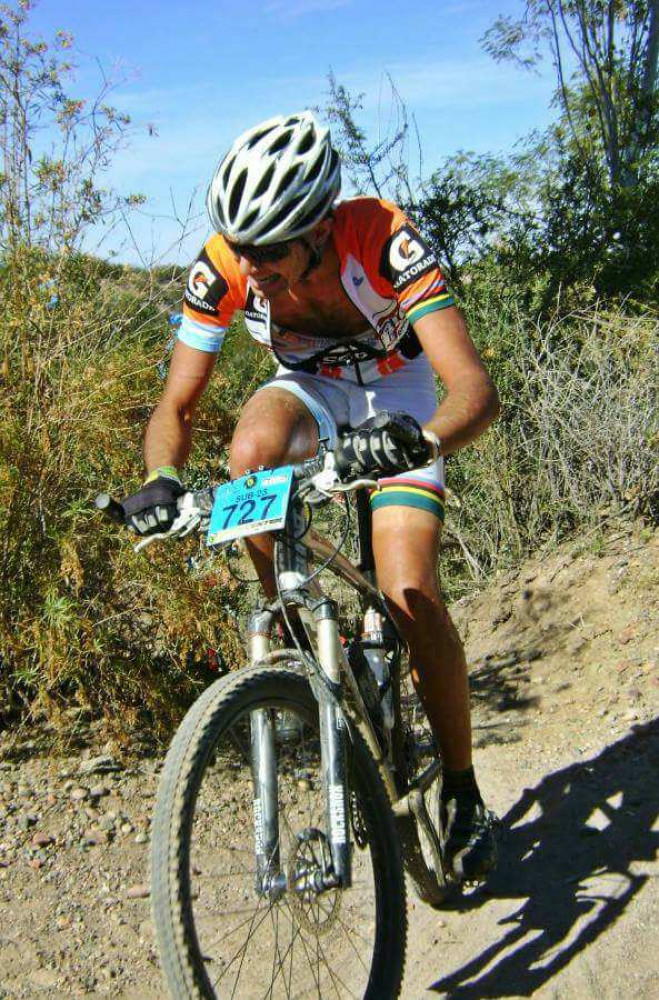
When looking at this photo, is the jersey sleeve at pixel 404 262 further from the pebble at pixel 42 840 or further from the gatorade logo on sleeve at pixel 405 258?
the pebble at pixel 42 840

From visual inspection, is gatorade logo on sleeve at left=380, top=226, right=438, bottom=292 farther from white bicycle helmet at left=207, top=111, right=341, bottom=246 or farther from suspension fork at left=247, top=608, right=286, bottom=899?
suspension fork at left=247, top=608, right=286, bottom=899

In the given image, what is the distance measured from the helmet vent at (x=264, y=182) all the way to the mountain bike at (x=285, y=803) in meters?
0.90

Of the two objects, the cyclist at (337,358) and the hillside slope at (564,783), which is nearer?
the cyclist at (337,358)

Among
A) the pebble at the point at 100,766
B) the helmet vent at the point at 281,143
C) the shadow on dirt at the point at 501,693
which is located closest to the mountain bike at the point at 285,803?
the helmet vent at the point at 281,143

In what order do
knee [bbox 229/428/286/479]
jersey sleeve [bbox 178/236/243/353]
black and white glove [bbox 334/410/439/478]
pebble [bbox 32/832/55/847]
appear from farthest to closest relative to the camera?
pebble [bbox 32/832/55/847] < jersey sleeve [bbox 178/236/243/353] < knee [bbox 229/428/286/479] < black and white glove [bbox 334/410/439/478]

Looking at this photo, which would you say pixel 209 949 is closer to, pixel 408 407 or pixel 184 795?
pixel 184 795

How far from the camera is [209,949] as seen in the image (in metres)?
2.47

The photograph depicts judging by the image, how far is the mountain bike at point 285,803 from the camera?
86.0 inches

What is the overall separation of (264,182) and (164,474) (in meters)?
0.89

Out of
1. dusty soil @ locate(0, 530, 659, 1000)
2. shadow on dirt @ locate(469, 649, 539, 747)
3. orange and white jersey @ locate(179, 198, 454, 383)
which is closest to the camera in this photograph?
A: orange and white jersey @ locate(179, 198, 454, 383)

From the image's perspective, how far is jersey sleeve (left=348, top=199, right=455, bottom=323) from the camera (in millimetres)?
2932

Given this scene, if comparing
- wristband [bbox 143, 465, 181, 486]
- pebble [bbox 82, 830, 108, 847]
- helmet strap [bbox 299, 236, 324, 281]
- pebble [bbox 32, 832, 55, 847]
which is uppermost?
helmet strap [bbox 299, 236, 324, 281]

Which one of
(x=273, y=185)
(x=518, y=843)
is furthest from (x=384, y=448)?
(x=518, y=843)

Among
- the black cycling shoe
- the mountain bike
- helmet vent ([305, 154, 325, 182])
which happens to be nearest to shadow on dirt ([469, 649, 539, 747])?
the black cycling shoe
